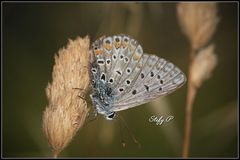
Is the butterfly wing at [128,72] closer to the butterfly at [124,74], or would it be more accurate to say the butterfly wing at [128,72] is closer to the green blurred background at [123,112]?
the butterfly at [124,74]

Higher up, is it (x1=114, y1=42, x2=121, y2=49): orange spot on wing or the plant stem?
(x1=114, y1=42, x2=121, y2=49): orange spot on wing

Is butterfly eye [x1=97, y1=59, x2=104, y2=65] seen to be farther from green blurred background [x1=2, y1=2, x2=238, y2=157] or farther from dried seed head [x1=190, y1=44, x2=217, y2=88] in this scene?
green blurred background [x1=2, y1=2, x2=238, y2=157]

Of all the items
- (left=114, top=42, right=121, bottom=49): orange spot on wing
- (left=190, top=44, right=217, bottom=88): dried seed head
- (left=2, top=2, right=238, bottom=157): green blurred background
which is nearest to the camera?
(left=114, top=42, right=121, bottom=49): orange spot on wing

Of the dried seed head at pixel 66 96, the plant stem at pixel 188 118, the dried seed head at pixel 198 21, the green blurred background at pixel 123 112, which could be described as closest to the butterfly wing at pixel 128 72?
the dried seed head at pixel 66 96

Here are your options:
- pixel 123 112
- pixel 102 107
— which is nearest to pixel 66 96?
pixel 102 107

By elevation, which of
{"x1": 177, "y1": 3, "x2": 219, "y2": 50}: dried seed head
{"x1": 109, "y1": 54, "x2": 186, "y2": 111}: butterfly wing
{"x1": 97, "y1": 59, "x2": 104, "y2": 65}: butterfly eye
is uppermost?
{"x1": 177, "y1": 3, "x2": 219, "y2": 50}: dried seed head

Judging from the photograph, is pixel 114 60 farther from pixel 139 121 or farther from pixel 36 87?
pixel 36 87

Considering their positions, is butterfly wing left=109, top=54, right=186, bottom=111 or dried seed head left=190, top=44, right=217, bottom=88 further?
dried seed head left=190, top=44, right=217, bottom=88

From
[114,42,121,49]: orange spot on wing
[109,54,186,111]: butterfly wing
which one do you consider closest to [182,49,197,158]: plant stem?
[109,54,186,111]: butterfly wing

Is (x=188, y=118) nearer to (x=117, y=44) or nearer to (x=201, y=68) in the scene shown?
(x=201, y=68)
